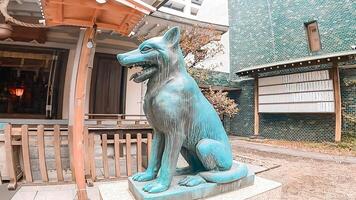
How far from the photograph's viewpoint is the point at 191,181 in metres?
1.95

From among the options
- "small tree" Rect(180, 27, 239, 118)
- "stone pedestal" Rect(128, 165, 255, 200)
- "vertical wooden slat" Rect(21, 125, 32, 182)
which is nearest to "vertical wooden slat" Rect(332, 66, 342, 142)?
"small tree" Rect(180, 27, 239, 118)

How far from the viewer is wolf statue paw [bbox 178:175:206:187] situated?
193 centimetres

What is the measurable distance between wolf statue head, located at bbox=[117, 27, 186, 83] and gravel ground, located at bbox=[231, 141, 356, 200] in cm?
319

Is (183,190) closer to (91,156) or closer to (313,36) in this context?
(91,156)

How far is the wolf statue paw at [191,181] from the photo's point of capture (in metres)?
1.93

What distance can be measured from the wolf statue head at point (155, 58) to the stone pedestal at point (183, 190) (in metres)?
0.81

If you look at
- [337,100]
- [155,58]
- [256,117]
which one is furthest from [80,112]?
[256,117]

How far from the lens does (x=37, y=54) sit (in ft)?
24.9

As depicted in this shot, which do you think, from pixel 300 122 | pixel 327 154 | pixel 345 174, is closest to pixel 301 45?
pixel 300 122

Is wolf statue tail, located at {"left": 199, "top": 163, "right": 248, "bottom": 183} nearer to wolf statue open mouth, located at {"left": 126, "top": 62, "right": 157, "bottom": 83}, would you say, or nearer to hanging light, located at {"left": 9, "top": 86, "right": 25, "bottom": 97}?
wolf statue open mouth, located at {"left": 126, "top": 62, "right": 157, "bottom": 83}

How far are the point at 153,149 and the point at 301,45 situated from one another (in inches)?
479

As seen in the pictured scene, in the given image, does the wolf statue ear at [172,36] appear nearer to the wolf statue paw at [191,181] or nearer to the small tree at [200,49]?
the wolf statue paw at [191,181]

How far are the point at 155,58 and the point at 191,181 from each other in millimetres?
968

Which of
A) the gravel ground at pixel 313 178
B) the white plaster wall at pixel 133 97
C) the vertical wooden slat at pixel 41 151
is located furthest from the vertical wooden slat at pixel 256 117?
the vertical wooden slat at pixel 41 151
